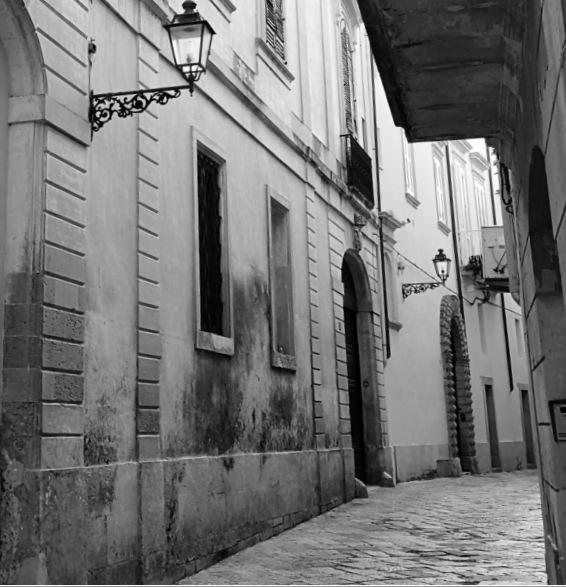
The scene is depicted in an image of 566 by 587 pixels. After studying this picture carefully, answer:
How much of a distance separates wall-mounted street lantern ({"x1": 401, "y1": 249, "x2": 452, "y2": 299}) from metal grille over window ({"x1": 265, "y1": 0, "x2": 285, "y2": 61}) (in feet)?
24.0

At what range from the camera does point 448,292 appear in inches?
864

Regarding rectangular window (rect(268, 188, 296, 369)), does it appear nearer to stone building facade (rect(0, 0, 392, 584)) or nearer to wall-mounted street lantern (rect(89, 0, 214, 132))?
stone building facade (rect(0, 0, 392, 584))

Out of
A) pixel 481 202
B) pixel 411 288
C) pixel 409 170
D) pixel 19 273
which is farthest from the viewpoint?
pixel 481 202

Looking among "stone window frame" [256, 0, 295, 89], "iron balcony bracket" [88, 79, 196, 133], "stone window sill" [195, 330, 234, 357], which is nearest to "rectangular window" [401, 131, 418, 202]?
"stone window frame" [256, 0, 295, 89]

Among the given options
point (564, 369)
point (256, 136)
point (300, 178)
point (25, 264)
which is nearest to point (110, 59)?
point (25, 264)

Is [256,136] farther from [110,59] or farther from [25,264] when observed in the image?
[25,264]

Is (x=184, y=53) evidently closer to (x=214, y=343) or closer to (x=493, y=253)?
Answer: (x=214, y=343)

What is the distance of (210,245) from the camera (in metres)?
9.07

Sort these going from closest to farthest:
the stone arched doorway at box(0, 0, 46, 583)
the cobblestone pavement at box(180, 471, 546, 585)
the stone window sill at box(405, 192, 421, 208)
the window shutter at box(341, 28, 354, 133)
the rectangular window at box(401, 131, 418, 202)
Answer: the stone arched doorway at box(0, 0, 46, 583) < the cobblestone pavement at box(180, 471, 546, 585) < the window shutter at box(341, 28, 354, 133) < the stone window sill at box(405, 192, 421, 208) < the rectangular window at box(401, 131, 418, 202)

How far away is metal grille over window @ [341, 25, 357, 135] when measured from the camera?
15609mm

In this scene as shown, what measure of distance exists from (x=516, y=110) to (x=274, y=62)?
20.9 ft

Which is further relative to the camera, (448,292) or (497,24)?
(448,292)

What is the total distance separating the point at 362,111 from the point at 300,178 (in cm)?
537

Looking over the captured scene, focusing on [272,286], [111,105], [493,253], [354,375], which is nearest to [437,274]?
[354,375]
